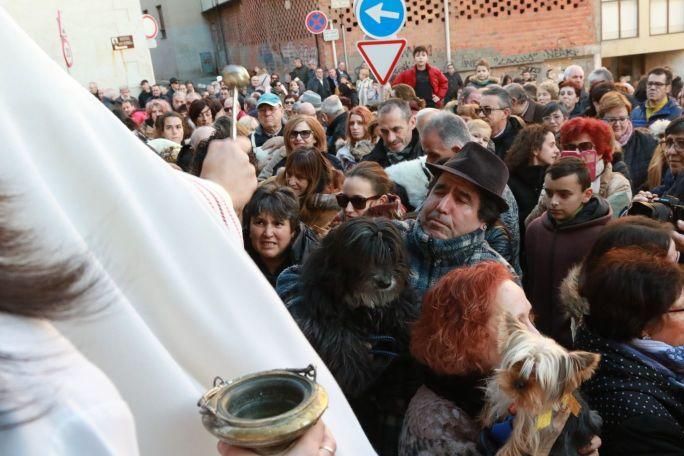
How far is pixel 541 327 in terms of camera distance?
339 cm

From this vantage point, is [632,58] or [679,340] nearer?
[679,340]

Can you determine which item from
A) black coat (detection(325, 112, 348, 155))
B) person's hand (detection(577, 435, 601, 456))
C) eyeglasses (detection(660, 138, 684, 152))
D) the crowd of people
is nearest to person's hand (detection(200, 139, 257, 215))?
the crowd of people

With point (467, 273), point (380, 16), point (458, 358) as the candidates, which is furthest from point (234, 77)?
point (380, 16)

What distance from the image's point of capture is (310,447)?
865 millimetres

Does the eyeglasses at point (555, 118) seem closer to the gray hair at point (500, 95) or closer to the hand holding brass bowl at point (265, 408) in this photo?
the gray hair at point (500, 95)

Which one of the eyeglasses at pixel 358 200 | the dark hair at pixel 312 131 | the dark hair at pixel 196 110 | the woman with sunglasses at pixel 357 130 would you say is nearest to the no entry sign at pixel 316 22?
the dark hair at pixel 196 110

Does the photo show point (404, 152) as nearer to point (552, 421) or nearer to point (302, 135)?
point (302, 135)

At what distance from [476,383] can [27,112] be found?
4.50ft

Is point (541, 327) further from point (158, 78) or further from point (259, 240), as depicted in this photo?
point (158, 78)

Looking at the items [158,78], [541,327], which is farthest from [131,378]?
[158,78]

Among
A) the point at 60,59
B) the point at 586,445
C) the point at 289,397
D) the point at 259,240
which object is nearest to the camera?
the point at 289,397

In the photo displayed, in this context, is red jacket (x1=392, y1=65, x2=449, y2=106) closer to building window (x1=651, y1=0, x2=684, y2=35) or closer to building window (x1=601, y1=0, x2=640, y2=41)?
building window (x1=601, y1=0, x2=640, y2=41)

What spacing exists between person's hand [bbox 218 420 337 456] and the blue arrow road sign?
572 centimetres

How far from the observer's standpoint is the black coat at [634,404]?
170cm
